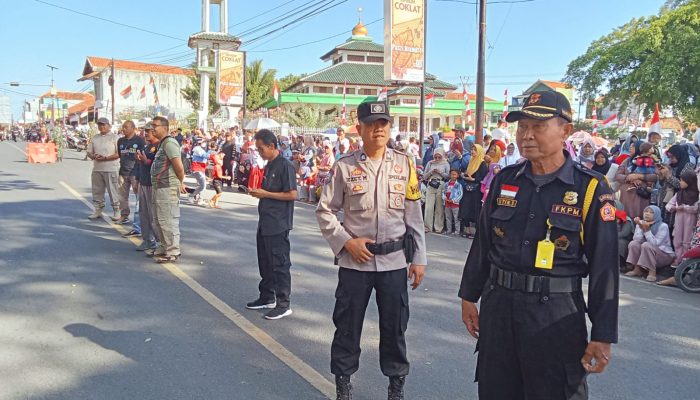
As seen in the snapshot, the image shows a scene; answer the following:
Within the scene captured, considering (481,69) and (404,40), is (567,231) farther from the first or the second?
(404,40)

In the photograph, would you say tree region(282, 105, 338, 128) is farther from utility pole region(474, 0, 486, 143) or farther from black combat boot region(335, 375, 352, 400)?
black combat boot region(335, 375, 352, 400)

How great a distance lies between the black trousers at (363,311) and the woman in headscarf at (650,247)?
17.4 feet

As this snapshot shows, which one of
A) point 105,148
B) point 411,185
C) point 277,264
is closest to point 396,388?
point 411,185

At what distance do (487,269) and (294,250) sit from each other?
A: 5.88 metres

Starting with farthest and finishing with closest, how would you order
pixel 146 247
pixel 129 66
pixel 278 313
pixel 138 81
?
pixel 129 66 → pixel 138 81 → pixel 146 247 → pixel 278 313

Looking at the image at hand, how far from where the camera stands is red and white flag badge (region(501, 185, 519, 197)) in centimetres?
254

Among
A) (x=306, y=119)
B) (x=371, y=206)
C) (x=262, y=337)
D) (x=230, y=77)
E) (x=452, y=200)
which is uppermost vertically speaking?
(x=230, y=77)

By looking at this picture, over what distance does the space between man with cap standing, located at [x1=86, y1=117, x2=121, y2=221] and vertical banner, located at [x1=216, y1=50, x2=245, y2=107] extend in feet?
61.8

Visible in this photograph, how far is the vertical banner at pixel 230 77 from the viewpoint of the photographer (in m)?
28.3

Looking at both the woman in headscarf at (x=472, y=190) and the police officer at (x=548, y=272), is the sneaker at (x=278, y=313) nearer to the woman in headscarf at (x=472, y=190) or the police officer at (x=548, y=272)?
the police officer at (x=548, y=272)

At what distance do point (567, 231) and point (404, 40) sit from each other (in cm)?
1271

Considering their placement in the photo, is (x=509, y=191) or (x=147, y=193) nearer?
(x=509, y=191)

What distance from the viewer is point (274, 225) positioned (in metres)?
5.33

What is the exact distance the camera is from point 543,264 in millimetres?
2352
